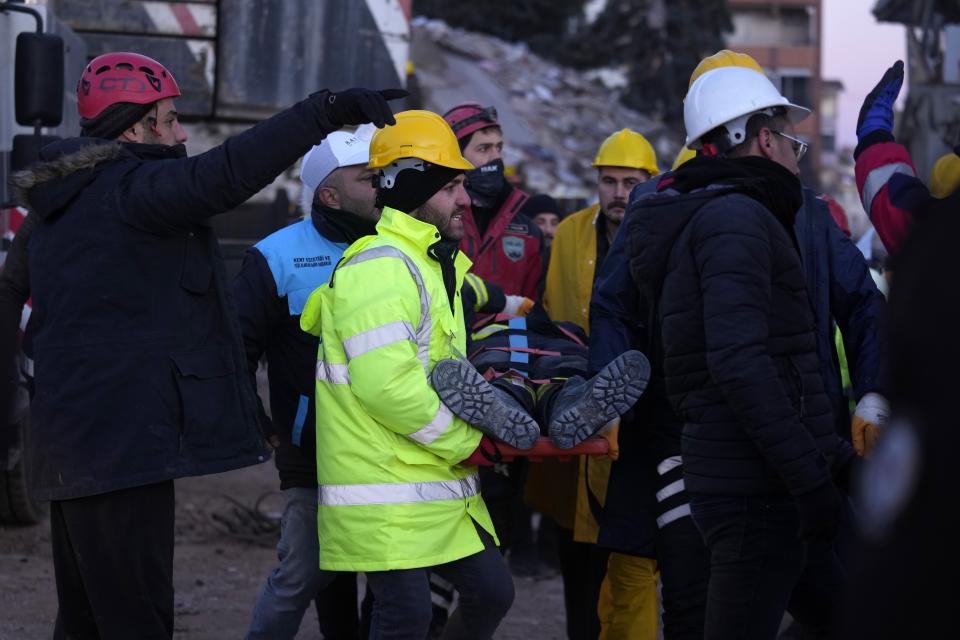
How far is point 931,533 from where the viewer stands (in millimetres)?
1563

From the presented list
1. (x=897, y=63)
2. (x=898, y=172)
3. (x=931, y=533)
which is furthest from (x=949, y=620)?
(x=897, y=63)

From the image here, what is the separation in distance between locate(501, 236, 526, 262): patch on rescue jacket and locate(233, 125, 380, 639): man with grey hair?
119 cm

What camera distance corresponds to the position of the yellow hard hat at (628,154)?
5.69 meters

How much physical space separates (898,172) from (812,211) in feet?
0.97

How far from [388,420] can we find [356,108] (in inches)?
32.1

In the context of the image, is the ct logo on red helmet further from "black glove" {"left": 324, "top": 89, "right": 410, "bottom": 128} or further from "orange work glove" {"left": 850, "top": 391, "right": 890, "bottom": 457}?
"orange work glove" {"left": 850, "top": 391, "right": 890, "bottom": 457}

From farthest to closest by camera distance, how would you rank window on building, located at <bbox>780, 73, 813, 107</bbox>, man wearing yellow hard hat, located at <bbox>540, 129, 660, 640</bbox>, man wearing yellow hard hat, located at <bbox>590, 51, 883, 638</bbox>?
window on building, located at <bbox>780, 73, 813, 107</bbox>
man wearing yellow hard hat, located at <bbox>540, 129, 660, 640</bbox>
man wearing yellow hard hat, located at <bbox>590, 51, 883, 638</bbox>

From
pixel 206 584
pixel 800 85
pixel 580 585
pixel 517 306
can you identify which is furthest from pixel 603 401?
pixel 800 85

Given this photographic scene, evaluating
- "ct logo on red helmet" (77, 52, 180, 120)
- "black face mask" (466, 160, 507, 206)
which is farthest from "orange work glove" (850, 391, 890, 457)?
"black face mask" (466, 160, 507, 206)

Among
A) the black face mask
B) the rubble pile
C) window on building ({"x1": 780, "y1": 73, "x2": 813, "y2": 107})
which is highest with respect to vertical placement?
the black face mask

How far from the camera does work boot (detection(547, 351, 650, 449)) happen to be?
3988 millimetres

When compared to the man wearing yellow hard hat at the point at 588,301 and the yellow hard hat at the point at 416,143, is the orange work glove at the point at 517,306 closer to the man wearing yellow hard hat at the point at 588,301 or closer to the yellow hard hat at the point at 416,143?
the man wearing yellow hard hat at the point at 588,301

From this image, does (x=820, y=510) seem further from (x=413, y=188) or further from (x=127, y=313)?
(x=127, y=313)

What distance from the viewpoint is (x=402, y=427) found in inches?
146
